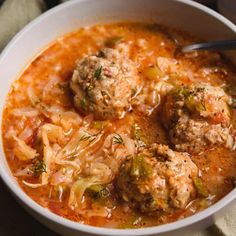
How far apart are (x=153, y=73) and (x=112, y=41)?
2.10 feet

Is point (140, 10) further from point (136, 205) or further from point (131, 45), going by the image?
point (136, 205)

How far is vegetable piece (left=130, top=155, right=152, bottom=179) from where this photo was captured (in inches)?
184

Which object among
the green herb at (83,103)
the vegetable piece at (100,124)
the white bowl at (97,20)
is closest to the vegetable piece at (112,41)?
the white bowl at (97,20)

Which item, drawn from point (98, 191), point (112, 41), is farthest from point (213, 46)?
point (98, 191)

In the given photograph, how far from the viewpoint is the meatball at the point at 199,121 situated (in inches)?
201

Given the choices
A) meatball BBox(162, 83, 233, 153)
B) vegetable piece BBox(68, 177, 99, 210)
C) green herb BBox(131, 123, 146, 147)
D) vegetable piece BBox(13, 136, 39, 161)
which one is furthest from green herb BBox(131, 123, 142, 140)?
vegetable piece BBox(13, 136, 39, 161)

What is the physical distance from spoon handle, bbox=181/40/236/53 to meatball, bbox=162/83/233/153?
71 cm

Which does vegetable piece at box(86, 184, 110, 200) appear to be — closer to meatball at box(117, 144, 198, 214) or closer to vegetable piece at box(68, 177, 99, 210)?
vegetable piece at box(68, 177, 99, 210)

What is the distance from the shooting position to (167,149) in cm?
484

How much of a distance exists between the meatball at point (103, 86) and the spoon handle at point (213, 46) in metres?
0.73

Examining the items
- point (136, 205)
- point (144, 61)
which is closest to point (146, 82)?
point (144, 61)

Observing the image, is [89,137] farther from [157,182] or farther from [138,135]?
[157,182]

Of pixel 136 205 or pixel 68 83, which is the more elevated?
pixel 68 83

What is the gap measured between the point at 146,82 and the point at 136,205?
4.44 feet
